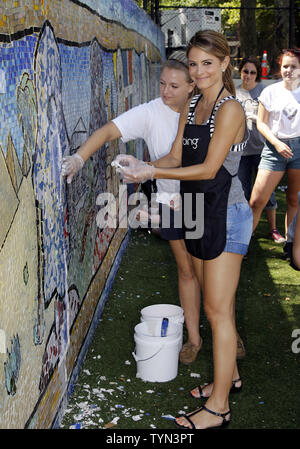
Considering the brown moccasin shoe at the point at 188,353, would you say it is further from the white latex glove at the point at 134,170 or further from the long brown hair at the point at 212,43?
the long brown hair at the point at 212,43

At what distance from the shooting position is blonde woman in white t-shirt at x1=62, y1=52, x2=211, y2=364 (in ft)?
13.4

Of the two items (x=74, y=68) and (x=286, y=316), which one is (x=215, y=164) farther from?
(x=286, y=316)

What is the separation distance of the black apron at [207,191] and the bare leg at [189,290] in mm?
931

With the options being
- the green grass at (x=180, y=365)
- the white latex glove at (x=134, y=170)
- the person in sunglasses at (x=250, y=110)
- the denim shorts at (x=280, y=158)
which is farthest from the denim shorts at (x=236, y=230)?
the person in sunglasses at (x=250, y=110)

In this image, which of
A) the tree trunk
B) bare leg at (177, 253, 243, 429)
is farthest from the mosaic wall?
the tree trunk

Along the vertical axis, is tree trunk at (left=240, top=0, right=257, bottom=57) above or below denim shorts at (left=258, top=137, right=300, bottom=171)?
above

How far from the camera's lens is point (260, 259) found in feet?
22.2

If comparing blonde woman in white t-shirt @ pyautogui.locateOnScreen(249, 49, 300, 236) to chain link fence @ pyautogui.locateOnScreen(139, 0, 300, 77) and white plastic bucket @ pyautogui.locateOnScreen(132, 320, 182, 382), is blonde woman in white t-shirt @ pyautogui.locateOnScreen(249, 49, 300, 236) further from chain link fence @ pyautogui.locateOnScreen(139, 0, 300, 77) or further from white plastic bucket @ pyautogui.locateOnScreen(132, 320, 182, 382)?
chain link fence @ pyautogui.locateOnScreen(139, 0, 300, 77)

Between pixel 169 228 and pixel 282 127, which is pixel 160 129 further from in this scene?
pixel 282 127

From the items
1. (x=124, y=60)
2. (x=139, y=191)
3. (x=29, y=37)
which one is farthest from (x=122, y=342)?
(x=139, y=191)

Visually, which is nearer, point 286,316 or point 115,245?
point 286,316

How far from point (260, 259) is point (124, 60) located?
113 inches

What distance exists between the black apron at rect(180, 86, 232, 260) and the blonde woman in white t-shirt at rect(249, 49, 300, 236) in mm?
3051

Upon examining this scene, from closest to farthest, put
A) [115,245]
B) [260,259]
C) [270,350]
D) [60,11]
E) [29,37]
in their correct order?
1. [29,37]
2. [60,11]
3. [270,350]
4. [115,245]
5. [260,259]
